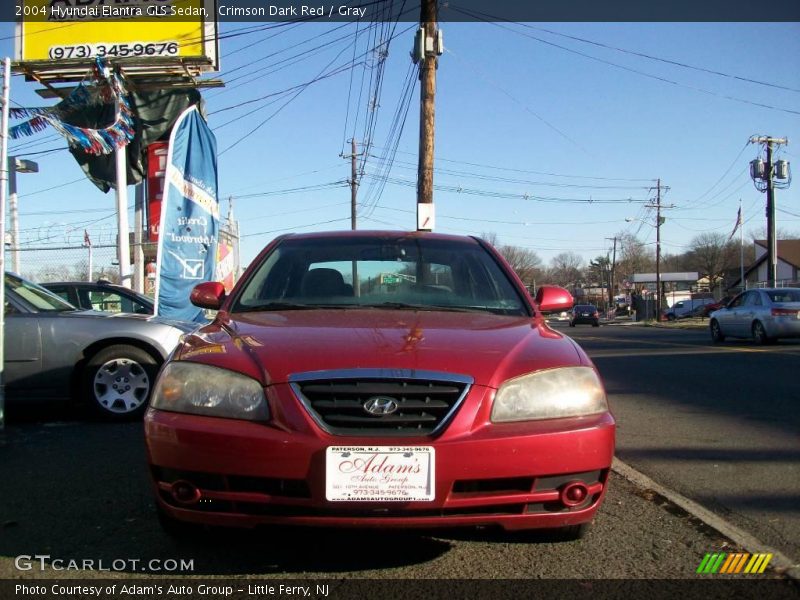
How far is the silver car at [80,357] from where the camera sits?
6238mm

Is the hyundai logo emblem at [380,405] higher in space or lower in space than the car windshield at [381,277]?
lower

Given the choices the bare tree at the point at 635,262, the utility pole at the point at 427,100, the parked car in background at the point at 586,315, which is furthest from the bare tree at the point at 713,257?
the utility pole at the point at 427,100

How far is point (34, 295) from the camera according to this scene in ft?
22.0

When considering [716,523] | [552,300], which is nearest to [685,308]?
[552,300]

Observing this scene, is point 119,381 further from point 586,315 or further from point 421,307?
point 586,315

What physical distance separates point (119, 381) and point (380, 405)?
15.2 ft

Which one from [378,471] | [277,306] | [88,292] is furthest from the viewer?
[88,292]

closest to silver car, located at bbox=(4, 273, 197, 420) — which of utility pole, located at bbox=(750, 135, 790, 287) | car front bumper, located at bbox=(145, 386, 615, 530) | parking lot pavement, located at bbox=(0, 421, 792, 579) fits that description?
parking lot pavement, located at bbox=(0, 421, 792, 579)

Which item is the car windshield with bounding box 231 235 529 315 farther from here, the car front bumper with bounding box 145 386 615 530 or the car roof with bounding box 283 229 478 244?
the car front bumper with bounding box 145 386 615 530

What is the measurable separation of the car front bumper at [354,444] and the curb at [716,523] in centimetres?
102

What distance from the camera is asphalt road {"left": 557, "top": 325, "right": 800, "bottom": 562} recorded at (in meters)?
3.89

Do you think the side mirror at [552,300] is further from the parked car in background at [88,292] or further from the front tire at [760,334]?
the front tire at [760,334]

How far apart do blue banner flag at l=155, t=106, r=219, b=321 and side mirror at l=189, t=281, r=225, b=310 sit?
248 inches

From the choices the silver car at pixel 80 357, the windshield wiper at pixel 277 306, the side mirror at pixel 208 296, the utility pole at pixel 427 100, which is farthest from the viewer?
the utility pole at pixel 427 100
